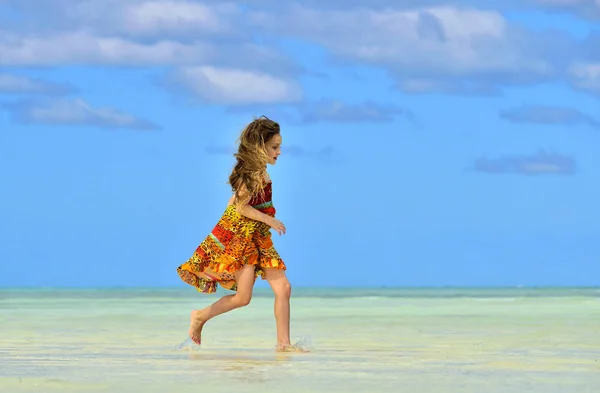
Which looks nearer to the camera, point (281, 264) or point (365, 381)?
point (365, 381)

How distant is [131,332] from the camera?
10781 mm

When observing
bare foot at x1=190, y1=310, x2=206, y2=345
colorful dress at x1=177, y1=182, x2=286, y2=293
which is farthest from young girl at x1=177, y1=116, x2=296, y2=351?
bare foot at x1=190, y1=310, x2=206, y2=345

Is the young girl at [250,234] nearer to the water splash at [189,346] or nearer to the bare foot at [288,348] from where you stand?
the bare foot at [288,348]

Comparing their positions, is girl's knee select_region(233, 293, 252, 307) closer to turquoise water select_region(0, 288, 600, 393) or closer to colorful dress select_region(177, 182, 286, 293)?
colorful dress select_region(177, 182, 286, 293)

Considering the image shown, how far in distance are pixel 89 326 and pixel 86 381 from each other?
608cm

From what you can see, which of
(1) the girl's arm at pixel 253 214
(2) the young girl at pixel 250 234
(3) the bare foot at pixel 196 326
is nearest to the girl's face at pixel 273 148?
(2) the young girl at pixel 250 234

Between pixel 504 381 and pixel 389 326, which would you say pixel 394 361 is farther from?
pixel 389 326

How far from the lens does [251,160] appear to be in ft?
26.1

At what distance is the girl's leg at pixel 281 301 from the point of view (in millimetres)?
7996

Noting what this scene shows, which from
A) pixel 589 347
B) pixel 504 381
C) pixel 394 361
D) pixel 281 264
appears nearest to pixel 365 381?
pixel 504 381

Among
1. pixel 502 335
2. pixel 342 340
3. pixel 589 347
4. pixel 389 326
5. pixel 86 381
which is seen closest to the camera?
pixel 86 381

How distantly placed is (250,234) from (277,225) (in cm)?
32

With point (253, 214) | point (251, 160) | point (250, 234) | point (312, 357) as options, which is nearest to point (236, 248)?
point (250, 234)

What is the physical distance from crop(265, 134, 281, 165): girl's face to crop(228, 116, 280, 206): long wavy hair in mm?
25
